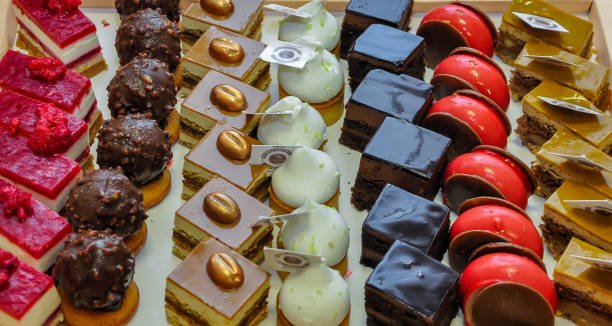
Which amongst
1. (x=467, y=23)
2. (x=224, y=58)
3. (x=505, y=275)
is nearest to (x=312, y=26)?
(x=224, y=58)

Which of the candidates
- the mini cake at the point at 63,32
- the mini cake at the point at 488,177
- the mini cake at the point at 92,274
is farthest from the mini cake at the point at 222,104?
the mini cake at the point at 488,177

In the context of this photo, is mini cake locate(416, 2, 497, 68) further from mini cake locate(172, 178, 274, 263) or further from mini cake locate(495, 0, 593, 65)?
mini cake locate(172, 178, 274, 263)

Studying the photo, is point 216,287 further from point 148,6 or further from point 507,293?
point 148,6

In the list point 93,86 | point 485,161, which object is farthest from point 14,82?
point 485,161

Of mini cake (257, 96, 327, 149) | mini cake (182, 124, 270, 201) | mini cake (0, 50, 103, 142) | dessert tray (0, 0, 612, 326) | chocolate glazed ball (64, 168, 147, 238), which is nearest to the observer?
chocolate glazed ball (64, 168, 147, 238)

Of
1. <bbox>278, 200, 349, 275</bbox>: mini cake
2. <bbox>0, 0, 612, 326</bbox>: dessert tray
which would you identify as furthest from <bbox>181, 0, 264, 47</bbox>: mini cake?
<bbox>278, 200, 349, 275</bbox>: mini cake

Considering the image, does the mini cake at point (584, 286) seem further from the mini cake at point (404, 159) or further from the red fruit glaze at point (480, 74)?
the red fruit glaze at point (480, 74)
